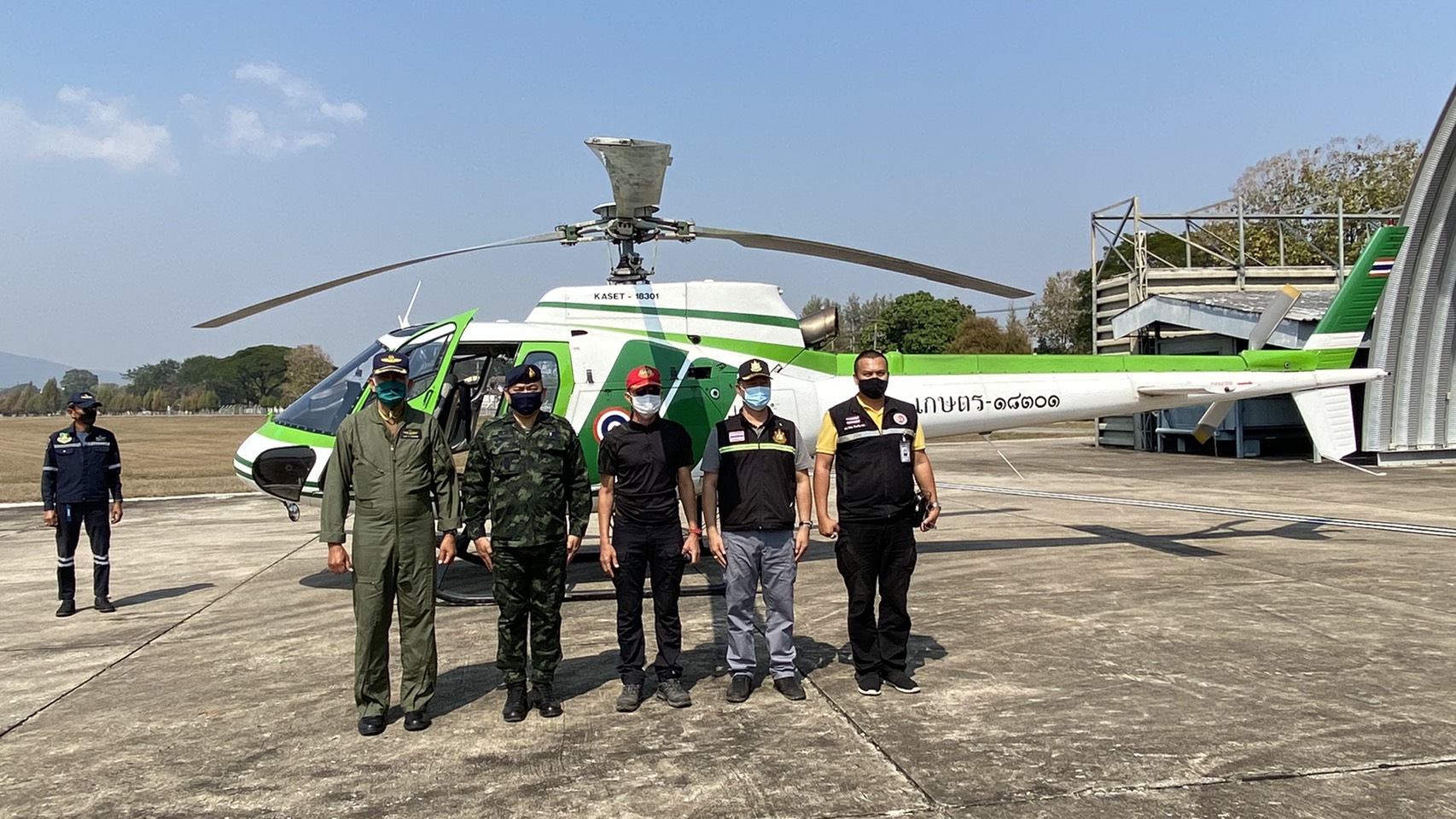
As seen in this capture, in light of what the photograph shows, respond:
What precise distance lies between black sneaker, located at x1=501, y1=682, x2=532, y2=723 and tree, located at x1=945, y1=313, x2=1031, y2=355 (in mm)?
53776

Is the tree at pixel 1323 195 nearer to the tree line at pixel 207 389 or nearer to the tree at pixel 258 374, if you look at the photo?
the tree line at pixel 207 389

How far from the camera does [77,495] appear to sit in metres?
7.43

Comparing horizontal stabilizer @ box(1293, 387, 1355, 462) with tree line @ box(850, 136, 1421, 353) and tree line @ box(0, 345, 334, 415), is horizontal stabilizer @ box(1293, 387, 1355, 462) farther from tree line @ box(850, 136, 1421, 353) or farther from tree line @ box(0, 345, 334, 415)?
tree line @ box(0, 345, 334, 415)

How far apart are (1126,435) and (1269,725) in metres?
24.3

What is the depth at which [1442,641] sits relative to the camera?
5.65 metres

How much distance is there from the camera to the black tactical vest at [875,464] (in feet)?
16.3

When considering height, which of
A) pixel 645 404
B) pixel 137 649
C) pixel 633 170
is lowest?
pixel 137 649

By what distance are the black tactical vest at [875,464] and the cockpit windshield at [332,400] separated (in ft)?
14.6

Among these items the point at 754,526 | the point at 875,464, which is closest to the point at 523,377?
the point at 754,526

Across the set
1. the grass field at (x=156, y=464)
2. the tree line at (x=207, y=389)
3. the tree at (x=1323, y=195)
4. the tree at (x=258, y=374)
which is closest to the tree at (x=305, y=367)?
the tree line at (x=207, y=389)

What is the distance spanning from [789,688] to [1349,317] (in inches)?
328

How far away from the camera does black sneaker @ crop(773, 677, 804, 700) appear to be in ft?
15.9

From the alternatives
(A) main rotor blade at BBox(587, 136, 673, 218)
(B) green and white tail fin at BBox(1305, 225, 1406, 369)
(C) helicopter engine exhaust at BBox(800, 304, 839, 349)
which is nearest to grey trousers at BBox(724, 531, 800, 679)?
(A) main rotor blade at BBox(587, 136, 673, 218)

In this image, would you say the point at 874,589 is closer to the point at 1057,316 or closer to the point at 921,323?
the point at 921,323
